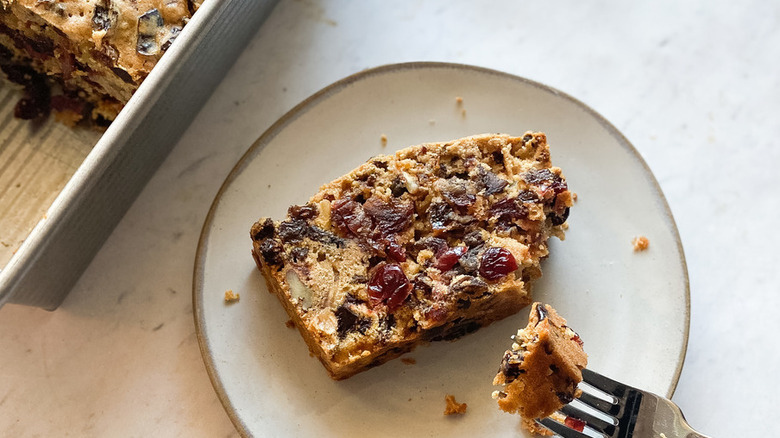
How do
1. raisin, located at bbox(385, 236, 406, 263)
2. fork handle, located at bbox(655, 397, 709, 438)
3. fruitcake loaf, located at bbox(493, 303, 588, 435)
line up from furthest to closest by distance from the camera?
raisin, located at bbox(385, 236, 406, 263), fork handle, located at bbox(655, 397, 709, 438), fruitcake loaf, located at bbox(493, 303, 588, 435)

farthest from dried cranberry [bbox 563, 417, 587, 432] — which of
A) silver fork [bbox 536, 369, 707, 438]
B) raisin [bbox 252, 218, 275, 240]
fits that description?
raisin [bbox 252, 218, 275, 240]

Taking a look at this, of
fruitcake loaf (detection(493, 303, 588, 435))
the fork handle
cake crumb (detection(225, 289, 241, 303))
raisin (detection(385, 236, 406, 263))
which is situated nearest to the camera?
fruitcake loaf (detection(493, 303, 588, 435))

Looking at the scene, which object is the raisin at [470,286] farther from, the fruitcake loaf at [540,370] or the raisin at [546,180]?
the raisin at [546,180]

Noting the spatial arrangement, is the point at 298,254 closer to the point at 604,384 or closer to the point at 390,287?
the point at 390,287

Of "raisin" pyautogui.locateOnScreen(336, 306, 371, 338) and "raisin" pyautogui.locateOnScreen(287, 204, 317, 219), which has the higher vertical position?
"raisin" pyautogui.locateOnScreen(287, 204, 317, 219)

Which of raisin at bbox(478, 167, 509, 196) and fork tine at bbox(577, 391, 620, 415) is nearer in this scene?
fork tine at bbox(577, 391, 620, 415)

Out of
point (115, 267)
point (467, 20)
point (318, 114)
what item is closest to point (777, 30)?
point (467, 20)

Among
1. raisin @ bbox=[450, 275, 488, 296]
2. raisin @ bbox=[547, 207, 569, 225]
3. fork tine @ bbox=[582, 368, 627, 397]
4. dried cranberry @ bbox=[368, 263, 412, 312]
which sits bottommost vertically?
dried cranberry @ bbox=[368, 263, 412, 312]

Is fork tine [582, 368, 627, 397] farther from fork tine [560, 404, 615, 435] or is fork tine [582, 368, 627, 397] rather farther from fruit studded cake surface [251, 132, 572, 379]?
fruit studded cake surface [251, 132, 572, 379]

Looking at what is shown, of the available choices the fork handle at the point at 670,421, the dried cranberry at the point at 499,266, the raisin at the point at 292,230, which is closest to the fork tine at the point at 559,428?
the fork handle at the point at 670,421
